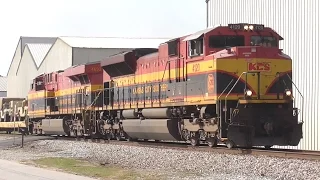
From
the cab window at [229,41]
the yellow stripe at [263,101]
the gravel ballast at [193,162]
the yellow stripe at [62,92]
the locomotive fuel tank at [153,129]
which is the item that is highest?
the cab window at [229,41]

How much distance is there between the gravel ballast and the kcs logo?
2.94m

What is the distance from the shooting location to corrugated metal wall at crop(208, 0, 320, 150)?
22.5 m

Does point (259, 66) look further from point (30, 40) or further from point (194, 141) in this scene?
point (30, 40)

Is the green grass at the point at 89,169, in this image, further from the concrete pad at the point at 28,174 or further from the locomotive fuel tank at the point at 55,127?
the locomotive fuel tank at the point at 55,127

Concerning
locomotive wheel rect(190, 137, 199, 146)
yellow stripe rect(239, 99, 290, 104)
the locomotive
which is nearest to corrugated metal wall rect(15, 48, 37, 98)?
the locomotive

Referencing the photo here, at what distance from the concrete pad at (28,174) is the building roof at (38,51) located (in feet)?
186

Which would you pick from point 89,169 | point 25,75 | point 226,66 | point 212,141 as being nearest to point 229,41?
point 226,66

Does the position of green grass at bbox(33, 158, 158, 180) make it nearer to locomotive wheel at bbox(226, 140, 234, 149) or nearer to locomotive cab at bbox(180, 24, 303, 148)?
locomotive wheel at bbox(226, 140, 234, 149)

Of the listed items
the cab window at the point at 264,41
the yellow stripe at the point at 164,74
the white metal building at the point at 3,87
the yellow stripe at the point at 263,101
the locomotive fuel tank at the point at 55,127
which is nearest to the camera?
the yellow stripe at the point at 263,101

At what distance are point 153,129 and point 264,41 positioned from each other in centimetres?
539

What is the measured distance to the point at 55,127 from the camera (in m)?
29.4

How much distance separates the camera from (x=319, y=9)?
22.1m

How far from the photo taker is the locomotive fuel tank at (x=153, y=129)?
18.9m

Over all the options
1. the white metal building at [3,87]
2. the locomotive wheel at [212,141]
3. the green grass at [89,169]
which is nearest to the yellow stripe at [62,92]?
the green grass at [89,169]
